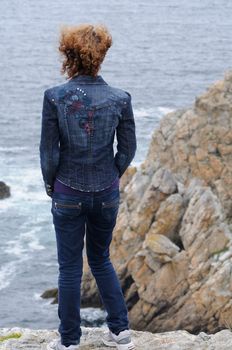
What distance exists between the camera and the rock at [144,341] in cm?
1042

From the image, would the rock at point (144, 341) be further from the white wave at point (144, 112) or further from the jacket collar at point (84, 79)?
the white wave at point (144, 112)

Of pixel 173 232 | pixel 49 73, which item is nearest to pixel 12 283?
pixel 173 232

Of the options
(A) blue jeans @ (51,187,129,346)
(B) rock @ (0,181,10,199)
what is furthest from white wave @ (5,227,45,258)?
(A) blue jeans @ (51,187,129,346)

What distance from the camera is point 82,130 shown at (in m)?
9.20

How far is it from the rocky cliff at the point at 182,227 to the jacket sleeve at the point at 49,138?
77.0ft

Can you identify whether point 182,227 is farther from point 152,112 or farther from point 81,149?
point 152,112

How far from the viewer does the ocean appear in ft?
142

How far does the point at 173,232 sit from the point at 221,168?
11.1ft

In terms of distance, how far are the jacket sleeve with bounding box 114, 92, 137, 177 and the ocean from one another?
2.82 feet

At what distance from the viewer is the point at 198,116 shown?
38.9 metres

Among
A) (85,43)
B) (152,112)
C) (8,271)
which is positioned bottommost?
(152,112)

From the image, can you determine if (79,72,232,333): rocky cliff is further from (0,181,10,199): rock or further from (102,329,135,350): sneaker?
(102,329,135,350): sneaker

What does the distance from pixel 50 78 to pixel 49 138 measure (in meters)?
82.5

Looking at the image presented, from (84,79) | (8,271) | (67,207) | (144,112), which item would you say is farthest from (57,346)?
(144,112)
